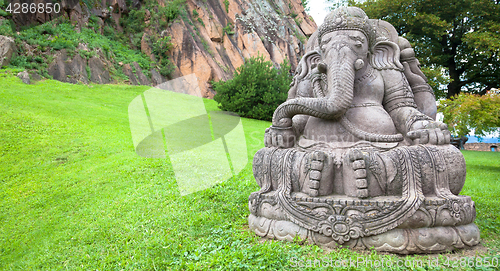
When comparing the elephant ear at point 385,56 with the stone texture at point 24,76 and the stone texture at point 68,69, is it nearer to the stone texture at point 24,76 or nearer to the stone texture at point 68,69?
the stone texture at point 24,76

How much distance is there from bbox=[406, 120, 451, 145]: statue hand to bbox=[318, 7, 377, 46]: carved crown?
39.9 inches

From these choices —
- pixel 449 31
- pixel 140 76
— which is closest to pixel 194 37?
pixel 140 76

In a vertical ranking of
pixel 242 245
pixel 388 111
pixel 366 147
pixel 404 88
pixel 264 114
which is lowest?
pixel 264 114

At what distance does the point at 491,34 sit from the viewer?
9508 mm

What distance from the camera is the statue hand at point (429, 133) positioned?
274 centimetres

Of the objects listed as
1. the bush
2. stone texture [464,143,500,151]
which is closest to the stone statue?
the bush

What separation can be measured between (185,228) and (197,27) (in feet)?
80.6

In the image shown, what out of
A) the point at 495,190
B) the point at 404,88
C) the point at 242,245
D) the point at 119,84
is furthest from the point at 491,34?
the point at 119,84

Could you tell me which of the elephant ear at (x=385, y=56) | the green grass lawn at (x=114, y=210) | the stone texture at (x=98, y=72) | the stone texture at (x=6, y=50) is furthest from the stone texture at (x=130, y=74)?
the elephant ear at (x=385, y=56)

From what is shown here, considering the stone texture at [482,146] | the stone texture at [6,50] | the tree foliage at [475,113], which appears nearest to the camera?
the tree foliage at [475,113]

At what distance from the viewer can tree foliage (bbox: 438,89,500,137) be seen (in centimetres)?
672

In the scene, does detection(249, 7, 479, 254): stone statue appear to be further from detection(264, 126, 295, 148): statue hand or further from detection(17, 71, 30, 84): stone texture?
detection(17, 71, 30, 84): stone texture

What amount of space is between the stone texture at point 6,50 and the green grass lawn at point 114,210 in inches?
270

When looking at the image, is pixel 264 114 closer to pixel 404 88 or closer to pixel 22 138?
pixel 22 138
